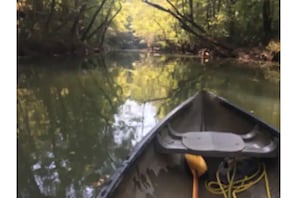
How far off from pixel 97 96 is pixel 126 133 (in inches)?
106

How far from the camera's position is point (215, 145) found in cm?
231

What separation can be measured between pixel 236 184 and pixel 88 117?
3.03 m

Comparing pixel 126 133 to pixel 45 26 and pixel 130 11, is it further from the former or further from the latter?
pixel 130 11

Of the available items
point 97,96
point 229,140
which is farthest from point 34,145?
point 97,96

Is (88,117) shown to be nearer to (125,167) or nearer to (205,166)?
(205,166)

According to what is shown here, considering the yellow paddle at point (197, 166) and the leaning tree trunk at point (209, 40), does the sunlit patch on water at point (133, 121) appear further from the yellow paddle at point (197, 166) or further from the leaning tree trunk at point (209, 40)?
the leaning tree trunk at point (209, 40)

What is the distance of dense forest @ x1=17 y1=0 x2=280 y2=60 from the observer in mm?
14219

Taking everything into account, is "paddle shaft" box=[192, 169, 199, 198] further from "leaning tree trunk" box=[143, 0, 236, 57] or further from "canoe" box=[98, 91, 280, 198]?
"leaning tree trunk" box=[143, 0, 236, 57]

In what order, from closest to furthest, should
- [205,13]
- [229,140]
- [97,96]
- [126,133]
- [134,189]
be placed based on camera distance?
[134,189] < [229,140] < [126,133] < [97,96] < [205,13]

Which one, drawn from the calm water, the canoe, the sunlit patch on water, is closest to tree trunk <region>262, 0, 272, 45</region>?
the calm water

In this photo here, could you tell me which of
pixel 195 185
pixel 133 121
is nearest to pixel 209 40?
pixel 133 121

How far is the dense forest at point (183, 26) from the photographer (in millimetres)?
14219

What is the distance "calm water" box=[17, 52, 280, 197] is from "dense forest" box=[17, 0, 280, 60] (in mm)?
4903

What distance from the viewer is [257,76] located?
9641 mm
